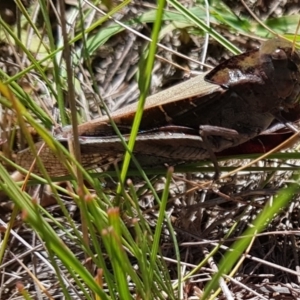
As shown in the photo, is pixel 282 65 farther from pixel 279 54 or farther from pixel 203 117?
pixel 203 117

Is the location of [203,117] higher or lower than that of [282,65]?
lower

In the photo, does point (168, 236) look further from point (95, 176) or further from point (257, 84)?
point (257, 84)

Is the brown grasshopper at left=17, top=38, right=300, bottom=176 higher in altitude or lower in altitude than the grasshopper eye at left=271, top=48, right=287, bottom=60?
lower

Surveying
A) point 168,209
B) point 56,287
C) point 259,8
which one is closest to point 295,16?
point 259,8

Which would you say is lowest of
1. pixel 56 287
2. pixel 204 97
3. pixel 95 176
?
pixel 56 287

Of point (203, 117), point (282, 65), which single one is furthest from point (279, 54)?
point (203, 117)

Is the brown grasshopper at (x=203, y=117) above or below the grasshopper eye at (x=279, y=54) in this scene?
below

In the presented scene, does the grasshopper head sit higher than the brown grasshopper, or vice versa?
the grasshopper head

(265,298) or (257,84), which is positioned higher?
(257,84)
